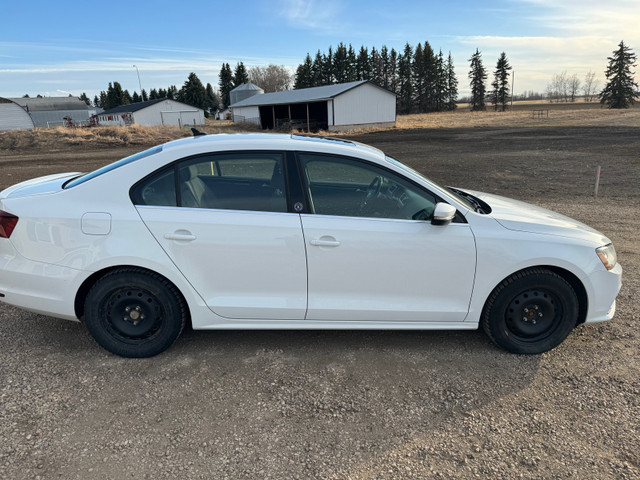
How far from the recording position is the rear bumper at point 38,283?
328 centimetres

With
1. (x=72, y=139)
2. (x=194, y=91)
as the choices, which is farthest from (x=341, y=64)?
(x=72, y=139)

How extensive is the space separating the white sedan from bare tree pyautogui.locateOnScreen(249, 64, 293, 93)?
346 ft

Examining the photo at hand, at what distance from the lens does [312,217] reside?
3248mm

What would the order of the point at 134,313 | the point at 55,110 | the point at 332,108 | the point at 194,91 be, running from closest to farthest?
the point at 134,313
the point at 332,108
the point at 55,110
the point at 194,91

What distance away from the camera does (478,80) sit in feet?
274

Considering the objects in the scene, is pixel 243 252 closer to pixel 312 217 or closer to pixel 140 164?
pixel 312 217

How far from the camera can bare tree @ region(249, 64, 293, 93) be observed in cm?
10300

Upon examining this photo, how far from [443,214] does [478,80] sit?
91037 mm

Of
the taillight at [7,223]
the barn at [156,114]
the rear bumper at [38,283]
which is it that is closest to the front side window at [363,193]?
the rear bumper at [38,283]

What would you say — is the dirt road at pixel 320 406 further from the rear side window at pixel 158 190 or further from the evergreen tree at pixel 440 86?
the evergreen tree at pixel 440 86

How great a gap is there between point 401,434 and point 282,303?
1.25 metres

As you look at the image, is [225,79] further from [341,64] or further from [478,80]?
[478,80]

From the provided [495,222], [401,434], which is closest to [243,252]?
[401,434]

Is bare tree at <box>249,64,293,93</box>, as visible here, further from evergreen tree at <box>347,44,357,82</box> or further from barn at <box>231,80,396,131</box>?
barn at <box>231,80,396,131</box>
